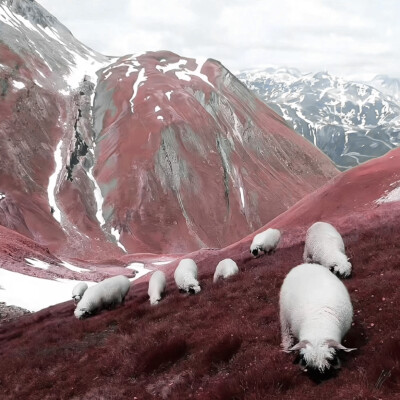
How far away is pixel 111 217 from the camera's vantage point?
129 meters

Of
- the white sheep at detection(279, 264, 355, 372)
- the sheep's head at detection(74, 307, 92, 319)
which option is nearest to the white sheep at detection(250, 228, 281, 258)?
the sheep's head at detection(74, 307, 92, 319)

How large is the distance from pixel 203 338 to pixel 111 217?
120 m

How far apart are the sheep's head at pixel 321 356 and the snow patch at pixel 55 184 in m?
115

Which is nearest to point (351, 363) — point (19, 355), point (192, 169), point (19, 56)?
point (19, 355)

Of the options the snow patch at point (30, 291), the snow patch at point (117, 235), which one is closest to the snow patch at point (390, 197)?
the snow patch at point (30, 291)

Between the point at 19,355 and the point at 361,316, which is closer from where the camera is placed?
the point at 361,316

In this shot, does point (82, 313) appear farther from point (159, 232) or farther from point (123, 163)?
point (123, 163)

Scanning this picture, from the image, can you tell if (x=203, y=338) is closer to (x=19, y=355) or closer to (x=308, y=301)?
(x=308, y=301)

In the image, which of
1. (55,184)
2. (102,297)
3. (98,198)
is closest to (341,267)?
(102,297)

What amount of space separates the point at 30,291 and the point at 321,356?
123ft

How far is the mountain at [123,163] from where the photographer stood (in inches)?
4695

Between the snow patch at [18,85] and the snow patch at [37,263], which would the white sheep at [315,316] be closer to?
the snow patch at [37,263]

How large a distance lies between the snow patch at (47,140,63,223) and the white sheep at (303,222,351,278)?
108m

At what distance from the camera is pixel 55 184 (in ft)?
418
